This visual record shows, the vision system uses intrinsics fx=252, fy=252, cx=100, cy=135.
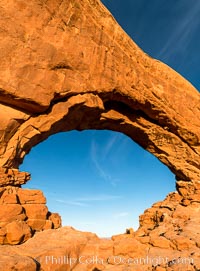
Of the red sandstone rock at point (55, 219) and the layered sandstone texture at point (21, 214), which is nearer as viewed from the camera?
the layered sandstone texture at point (21, 214)

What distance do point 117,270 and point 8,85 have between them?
10.9 meters

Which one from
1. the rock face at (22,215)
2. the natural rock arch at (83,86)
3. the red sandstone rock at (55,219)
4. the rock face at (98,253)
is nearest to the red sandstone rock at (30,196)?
the rock face at (22,215)

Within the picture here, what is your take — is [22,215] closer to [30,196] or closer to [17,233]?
[17,233]

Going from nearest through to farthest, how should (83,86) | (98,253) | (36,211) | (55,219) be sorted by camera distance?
(98,253), (36,211), (55,219), (83,86)

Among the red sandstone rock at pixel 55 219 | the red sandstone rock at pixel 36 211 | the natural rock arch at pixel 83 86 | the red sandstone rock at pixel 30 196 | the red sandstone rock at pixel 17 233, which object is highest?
the natural rock arch at pixel 83 86

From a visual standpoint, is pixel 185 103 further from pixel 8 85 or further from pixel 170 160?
pixel 8 85

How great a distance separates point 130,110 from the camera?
22.8m

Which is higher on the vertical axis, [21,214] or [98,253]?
[21,214]

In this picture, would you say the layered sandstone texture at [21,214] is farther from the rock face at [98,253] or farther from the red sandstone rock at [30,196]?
the rock face at [98,253]

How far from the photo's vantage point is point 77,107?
17.9 metres

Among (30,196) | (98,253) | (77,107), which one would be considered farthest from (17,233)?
(77,107)

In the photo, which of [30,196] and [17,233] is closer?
[17,233]

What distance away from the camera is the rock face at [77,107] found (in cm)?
1317

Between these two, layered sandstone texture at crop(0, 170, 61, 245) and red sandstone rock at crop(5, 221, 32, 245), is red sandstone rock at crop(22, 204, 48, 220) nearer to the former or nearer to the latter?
layered sandstone texture at crop(0, 170, 61, 245)
